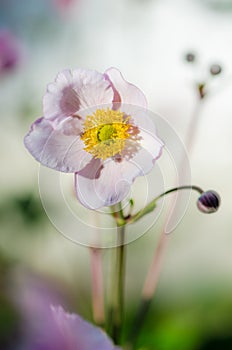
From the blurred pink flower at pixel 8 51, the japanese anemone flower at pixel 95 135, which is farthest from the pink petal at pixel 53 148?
the blurred pink flower at pixel 8 51

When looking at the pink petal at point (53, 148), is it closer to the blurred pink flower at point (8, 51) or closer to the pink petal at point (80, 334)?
the pink petal at point (80, 334)

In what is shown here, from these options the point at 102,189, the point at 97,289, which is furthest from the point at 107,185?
the point at 97,289

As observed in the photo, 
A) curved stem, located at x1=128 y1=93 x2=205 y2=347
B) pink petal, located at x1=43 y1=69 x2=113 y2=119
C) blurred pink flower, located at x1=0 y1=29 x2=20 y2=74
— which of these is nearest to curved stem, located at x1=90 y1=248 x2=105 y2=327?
curved stem, located at x1=128 y1=93 x2=205 y2=347

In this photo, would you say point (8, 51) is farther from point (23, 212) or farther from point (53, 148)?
point (53, 148)

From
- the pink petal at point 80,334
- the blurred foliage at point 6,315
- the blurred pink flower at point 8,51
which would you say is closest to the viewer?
the pink petal at point 80,334

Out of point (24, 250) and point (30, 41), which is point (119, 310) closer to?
point (24, 250)

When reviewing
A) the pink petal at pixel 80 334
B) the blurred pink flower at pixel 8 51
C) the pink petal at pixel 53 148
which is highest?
the pink petal at pixel 53 148

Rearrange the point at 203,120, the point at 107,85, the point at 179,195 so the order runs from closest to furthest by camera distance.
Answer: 1. the point at 107,85
2. the point at 179,195
3. the point at 203,120

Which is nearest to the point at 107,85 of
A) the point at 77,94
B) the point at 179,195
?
Result: the point at 77,94
